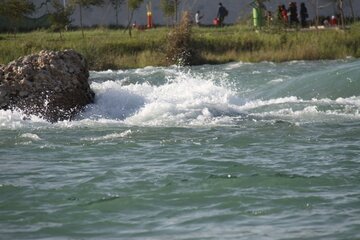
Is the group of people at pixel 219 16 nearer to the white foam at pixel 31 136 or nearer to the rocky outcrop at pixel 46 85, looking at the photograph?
the rocky outcrop at pixel 46 85

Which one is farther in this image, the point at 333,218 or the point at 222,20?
the point at 222,20

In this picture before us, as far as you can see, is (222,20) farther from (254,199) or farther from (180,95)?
(254,199)

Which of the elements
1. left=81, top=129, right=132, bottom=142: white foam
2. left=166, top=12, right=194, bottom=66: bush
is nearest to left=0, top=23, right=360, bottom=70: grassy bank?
left=166, top=12, right=194, bottom=66: bush

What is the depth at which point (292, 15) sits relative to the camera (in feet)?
131

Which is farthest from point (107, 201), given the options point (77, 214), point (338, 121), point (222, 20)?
point (222, 20)

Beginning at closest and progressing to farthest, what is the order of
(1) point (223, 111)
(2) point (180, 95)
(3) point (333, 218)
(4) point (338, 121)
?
1. (3) point (333, 218)
2. (4) point (338, 121)
3. (1) point (223, 111)
4. (2) point (180, 95)

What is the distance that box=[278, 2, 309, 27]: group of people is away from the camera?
1460 inches

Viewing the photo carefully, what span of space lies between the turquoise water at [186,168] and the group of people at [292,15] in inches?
713

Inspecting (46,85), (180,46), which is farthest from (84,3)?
(46,85)

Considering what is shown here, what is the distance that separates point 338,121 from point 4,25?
106 ft

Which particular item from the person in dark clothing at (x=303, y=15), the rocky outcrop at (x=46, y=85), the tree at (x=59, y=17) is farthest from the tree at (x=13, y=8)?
the rocky outcrop at (x=46, y=85)

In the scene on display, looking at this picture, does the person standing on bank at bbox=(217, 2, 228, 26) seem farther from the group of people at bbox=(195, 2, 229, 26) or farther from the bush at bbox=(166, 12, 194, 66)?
the bush at bbox=(166, 12, 194, 66)

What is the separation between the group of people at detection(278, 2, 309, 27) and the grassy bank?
370 centimetres

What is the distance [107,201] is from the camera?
8.81 m
